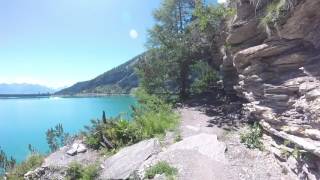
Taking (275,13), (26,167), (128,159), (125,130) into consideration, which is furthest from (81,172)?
(275,13)

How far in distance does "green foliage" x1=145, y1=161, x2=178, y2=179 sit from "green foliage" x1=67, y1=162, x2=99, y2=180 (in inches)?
129

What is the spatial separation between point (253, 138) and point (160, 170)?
14.7ft

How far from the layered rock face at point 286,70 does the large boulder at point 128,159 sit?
5.17 meters

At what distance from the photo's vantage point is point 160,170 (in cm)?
1168

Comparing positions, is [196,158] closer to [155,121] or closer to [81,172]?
[155,121]

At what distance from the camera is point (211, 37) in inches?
1054

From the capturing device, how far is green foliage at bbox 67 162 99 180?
13.7 meters

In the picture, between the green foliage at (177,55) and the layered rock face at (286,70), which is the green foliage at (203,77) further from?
the layered rock face at (286,70)

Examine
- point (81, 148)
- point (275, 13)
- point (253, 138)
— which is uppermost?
point (275, 13)

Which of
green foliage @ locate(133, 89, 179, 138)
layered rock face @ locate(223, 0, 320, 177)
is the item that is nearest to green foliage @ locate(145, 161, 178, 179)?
layered rock face @ locate(223, 0, 320, 177)

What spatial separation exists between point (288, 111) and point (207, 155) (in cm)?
365

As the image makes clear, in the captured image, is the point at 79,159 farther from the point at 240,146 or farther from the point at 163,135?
the point at 240,146

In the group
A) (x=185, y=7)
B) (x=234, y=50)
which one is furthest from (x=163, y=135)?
(x=185, y=7)

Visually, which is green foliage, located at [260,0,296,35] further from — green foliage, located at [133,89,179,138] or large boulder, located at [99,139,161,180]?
green foliage, located at [133,89,179,138]
